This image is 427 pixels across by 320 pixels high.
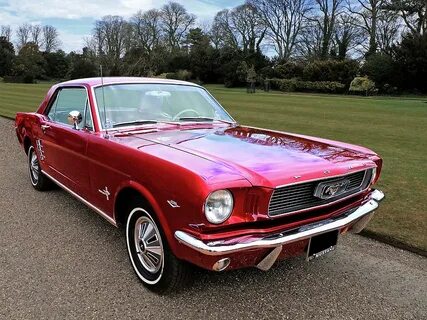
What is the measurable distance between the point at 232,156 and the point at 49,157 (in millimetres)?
2835

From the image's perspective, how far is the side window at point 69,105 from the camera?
409cm

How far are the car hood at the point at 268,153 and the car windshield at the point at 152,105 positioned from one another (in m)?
0.33

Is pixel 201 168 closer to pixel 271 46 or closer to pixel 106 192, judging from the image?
pixel 106 192

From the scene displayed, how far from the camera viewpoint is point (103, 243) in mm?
4020

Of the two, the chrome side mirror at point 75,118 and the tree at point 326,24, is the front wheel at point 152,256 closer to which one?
the chrome side mirror at point 75,118

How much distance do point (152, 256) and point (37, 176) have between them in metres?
3.23

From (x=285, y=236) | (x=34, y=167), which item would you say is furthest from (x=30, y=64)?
(x=285, y=236)

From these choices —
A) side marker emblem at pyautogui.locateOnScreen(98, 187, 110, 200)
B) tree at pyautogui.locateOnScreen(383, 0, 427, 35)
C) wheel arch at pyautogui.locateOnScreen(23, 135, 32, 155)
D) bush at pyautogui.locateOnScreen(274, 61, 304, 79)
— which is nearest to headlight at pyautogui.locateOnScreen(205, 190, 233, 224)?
side marker emblem at pyautogui.locateOnScreen(98, 187, 110, 200)

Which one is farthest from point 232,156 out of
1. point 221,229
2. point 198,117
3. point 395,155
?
point 395,155

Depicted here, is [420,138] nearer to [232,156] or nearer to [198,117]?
[198,117]

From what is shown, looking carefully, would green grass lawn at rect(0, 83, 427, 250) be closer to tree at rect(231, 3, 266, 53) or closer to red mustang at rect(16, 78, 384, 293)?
red mustang at rect(16, 78, 384, 293)

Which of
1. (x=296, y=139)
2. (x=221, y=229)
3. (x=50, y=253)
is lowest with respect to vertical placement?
(x=50, y=253)

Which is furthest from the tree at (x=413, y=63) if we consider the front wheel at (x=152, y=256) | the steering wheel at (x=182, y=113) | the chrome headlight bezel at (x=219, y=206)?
the chrome headlight bezel at (x=219, y=206)

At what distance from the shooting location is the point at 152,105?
4230 mm
